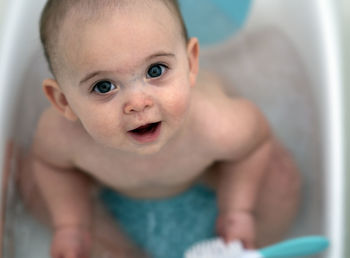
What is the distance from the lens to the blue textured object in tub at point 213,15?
121cm

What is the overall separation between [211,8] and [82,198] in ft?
1.77

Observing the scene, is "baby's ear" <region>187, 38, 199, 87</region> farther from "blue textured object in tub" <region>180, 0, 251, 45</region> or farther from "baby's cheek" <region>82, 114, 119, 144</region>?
"blue textured object in tub" <region>180, 0, 251, 45</region>

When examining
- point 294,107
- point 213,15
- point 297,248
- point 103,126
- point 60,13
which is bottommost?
point 297,248

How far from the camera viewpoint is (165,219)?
3.76 ft

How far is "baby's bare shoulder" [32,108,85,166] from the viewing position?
0.97 meters

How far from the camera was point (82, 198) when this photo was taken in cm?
108

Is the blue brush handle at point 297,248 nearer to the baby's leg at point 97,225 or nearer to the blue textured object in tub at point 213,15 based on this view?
the baby's leg at point 97,225

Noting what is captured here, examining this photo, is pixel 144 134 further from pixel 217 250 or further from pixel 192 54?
pixel 217 250

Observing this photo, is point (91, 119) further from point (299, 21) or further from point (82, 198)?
point (299, 21)

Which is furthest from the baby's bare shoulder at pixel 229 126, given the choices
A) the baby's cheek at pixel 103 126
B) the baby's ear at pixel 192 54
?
the baby's cheek at pixel 103 126

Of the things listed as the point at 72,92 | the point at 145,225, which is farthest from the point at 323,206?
the point at 72,92

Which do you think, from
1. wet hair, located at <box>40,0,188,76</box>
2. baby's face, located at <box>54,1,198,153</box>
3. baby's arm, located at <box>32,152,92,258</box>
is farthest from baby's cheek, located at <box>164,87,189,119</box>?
baby's arm, located at <box>32,152,92,258</box>

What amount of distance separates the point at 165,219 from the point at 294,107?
396mm

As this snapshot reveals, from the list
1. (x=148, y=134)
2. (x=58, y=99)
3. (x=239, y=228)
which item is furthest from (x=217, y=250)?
(x=58, y=99)
